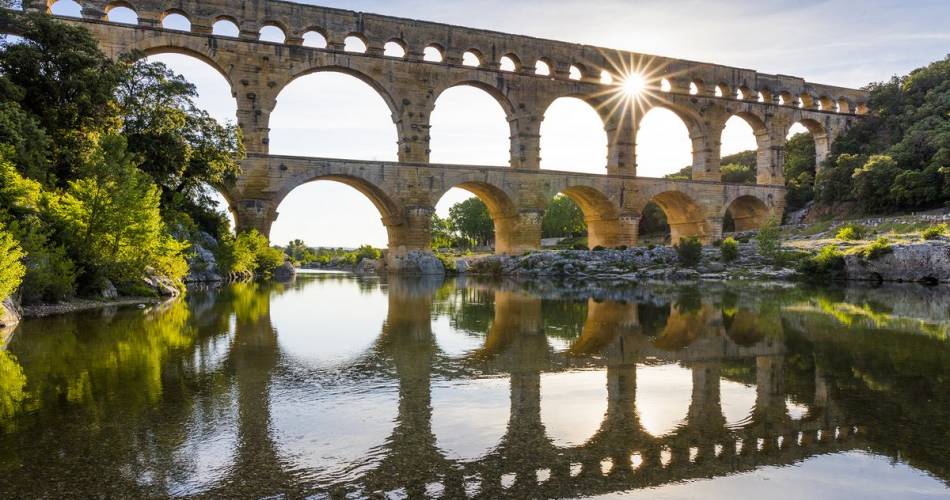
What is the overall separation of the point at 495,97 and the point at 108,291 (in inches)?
931

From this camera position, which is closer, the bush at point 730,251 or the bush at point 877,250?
the bush at point 877,250

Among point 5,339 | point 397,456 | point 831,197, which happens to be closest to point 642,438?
point 397,456

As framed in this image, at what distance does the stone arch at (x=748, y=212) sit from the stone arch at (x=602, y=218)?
8193mm

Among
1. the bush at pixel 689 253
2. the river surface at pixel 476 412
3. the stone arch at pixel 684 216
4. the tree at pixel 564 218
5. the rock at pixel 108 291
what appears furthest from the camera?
the tree at pixel 564 218

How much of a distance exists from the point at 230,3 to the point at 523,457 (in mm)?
30135

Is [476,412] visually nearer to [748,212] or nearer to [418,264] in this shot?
[418,264]

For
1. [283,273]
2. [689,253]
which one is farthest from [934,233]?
[283,273]

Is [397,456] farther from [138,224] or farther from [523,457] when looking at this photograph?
[138,224]

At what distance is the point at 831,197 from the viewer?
129 feet

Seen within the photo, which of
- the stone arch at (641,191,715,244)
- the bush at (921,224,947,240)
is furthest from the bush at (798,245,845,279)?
the stone arch at (641,191,715,244)

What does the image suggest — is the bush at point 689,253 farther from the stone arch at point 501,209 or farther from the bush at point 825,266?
the stone arch at point 501,209

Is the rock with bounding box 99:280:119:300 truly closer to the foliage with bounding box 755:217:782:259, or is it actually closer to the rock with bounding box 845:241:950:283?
the rock with bounding box 845:241:950:283

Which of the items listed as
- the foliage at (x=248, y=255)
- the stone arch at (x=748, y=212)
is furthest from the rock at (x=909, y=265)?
the foliage at (x=248, y=255)

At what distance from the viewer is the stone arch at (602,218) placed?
36.1m
